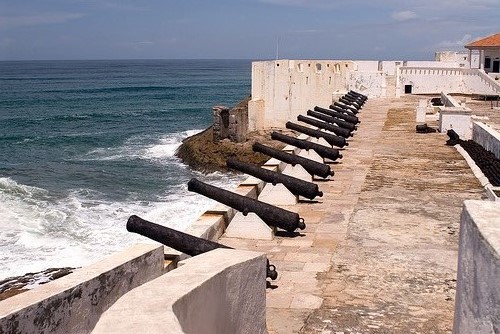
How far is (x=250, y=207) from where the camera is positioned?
727 centimetres

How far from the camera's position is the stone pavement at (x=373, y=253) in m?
5.29

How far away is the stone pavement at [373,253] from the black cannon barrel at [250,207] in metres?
0.24

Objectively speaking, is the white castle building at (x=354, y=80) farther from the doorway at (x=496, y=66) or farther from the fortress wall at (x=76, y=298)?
the fortress wall at (x=76, y=298)

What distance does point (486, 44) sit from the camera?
1455 inches

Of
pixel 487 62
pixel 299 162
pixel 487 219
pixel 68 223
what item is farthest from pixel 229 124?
pixel 487 219

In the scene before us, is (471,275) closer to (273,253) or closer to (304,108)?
(273,253)

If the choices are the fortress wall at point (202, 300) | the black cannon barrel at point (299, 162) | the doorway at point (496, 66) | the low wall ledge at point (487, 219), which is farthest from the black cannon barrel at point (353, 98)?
the low wall ledge at point (487, 219)

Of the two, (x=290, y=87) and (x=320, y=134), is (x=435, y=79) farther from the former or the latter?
(x=320, y=134)

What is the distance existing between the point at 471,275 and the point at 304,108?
105 ft

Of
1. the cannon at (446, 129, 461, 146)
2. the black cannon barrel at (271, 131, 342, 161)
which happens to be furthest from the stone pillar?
the black cannon barrel at (271, 131, 342, 161)

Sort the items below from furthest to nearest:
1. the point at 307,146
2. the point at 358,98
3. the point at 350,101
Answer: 1. the point at 358,98
2. the point at 350,101
3. the point at 307,146

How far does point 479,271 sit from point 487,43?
121ft

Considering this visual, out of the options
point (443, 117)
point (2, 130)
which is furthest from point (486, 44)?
point (2, 130)

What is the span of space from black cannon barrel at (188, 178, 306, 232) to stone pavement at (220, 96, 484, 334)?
24 centimetres
